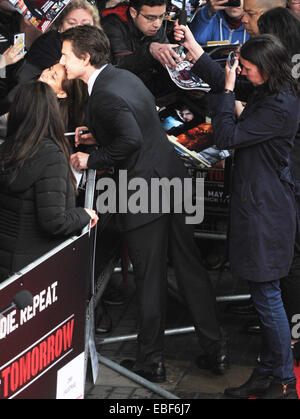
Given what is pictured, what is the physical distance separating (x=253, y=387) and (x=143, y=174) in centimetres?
147

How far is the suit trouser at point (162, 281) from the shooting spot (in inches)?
199

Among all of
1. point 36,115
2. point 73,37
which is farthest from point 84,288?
point 73,37

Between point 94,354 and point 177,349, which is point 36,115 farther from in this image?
point 177,349

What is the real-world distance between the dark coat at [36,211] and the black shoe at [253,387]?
4.91 ft

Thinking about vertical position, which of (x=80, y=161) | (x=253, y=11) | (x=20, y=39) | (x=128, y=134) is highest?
(x=253, y=11)

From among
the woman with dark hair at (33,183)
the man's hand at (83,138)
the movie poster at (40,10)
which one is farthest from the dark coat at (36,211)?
the movie poster at (40,10)

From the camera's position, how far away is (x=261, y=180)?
4.55 meters

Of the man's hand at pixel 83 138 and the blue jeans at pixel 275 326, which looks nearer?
the blue jeans at pixel 275 326

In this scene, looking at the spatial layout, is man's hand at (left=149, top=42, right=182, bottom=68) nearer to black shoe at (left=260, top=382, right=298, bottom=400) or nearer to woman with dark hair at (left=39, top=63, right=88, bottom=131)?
woman with dark hair at (left=39, top=63, right=88, bottom=131)

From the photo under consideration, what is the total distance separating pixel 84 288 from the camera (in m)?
3.80

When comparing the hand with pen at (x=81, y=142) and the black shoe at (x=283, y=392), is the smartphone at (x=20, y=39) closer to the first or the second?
the hand with pen at (x=81, y=142)

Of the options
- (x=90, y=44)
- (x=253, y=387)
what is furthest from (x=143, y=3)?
(x=253, y=387)

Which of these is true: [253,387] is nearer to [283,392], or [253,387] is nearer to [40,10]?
[283,392]

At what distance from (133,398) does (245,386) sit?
2.27 feet
